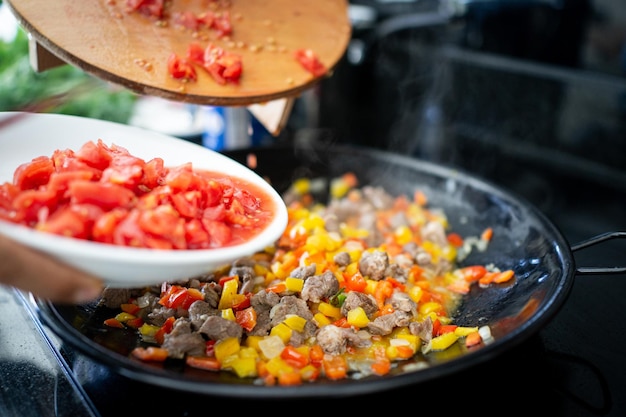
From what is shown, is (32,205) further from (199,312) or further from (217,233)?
(199,312)

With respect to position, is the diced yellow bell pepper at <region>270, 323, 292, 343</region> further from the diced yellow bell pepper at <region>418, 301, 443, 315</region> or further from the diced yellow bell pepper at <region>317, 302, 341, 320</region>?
the diced yellow bell pepper at <region>418, 301, 443, 315</region>

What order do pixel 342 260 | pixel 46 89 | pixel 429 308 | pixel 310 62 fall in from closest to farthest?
1. pixel 429 308
2. pixel 342 260
3. pixel 310 62
4. pixel 46 89

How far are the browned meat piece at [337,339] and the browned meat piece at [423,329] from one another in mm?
154

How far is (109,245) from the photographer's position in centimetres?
144

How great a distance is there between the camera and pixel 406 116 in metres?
4.62

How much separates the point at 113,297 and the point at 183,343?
0.41m

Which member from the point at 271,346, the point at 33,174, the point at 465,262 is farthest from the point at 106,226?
the point at 465,262

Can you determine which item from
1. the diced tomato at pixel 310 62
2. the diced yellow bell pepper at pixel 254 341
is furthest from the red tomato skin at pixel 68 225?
the diced tomato at pixel 310 62

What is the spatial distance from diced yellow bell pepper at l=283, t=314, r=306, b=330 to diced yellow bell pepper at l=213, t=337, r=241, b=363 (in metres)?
0.18

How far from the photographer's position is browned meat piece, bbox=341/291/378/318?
6.49 feet

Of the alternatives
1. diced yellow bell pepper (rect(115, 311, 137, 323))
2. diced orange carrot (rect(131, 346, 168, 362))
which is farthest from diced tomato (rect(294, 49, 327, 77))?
diced orange carrot (rect(131, 346, 168, 362))

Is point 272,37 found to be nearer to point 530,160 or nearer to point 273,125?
point 273,125

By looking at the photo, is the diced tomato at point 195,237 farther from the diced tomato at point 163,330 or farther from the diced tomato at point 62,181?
the diced tomato at point 163,330

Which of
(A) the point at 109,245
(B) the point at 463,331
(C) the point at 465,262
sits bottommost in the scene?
(C) the point at 465,262
